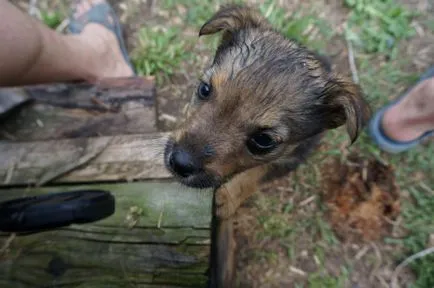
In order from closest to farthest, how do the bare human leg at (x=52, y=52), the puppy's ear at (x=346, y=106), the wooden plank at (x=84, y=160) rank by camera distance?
the puppy's ear at (x=346, y=106) < the wooden plank at (x=84, y=160) < the bare human leg at (x=52, y=52)

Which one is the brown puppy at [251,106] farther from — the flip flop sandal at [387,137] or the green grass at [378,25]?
the green grass at [378,25]

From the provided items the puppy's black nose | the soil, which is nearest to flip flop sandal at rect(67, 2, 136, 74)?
the puppy's black nose

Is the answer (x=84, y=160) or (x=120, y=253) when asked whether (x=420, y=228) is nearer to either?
(x=120, y=253)

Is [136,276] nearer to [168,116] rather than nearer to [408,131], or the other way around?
[168,116]

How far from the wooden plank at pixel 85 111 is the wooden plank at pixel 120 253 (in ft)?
3.34

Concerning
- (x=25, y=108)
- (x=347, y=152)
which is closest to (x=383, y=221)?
(x=347, y=152)

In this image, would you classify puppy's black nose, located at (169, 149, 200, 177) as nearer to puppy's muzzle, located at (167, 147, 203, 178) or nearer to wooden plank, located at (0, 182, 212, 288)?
puppy's muzzle, located at (167, 147, 203, 178)

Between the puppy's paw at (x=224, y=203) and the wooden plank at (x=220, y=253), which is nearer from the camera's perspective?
the wooden plank at (x=220, y=253)

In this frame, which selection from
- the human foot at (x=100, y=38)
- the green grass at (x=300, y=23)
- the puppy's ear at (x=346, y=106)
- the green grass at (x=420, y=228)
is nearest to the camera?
the puppy's ear at (x=346, y=106)

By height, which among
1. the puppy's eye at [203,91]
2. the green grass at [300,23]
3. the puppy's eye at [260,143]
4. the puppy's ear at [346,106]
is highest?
the green grass at [300,23]

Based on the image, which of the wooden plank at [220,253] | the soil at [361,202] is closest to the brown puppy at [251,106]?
the wooden plank at [220,253]

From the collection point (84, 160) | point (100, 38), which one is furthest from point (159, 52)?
point (84, 160)

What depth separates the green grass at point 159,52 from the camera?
3953mm

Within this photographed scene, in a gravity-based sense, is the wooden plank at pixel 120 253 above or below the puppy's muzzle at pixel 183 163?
below
